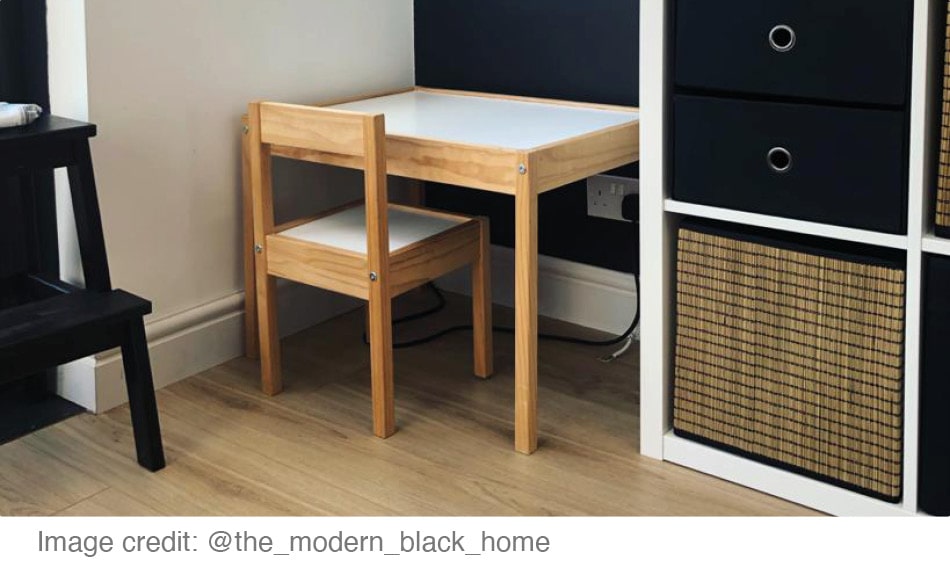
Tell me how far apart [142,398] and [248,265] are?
547 mm

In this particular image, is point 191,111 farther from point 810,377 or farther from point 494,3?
point 810,377

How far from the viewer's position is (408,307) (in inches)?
118

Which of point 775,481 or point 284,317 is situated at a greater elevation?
point 284,317

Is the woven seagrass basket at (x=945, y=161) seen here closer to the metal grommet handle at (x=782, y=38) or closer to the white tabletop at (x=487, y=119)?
the metal grommet handle at (x=782, y=38)

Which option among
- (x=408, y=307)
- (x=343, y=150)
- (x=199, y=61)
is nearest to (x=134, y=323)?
(x=343, y=150)

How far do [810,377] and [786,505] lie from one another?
0.74 feet

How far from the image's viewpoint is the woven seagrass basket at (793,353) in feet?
6.07

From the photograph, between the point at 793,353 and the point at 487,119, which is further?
the point at 487,119

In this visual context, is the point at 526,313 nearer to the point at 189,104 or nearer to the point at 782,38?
the point at 782,38

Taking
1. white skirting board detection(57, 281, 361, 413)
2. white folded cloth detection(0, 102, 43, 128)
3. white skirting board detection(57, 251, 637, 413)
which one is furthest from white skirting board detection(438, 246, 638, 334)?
white folded cloth detection(0, 102, 43, 128)

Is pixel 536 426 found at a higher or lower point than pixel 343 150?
lower

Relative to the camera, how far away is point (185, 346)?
8.46 ft

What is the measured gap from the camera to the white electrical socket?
8.95 feet

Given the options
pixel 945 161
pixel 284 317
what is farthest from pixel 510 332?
pixel 945 161
